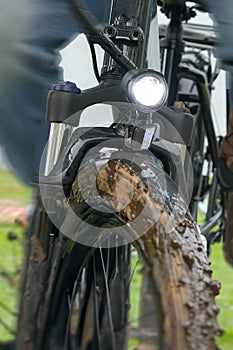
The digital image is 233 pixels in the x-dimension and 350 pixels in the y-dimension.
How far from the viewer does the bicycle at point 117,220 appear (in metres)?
0.64

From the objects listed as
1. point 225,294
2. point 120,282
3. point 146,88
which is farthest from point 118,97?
point 225,294

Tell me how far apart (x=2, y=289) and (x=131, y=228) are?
1.32 m

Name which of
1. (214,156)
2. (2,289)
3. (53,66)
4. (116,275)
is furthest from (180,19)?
(2,289)

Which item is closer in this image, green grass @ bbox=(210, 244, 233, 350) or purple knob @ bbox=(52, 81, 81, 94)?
purple knob @ bbox=(52, 81, 81, 94)

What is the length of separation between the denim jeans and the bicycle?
31mm

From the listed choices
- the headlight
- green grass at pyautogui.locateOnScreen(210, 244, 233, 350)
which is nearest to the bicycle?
the headlight

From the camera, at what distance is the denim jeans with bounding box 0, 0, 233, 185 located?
706 millimetres

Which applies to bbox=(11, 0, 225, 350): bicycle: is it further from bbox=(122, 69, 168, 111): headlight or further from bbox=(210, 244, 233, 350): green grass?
bbox=(210, 244, 233, 350): green grass

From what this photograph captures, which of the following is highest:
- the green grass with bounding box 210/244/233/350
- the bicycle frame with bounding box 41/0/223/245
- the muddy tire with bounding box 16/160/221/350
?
the bicycle frame with bounding box 41/0/223/245

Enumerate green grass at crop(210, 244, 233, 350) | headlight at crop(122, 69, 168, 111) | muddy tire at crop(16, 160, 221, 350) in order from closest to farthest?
muddy tire at crop(16, 160, 221, 350), headlight at crop(122, 69, 168, 111), green grass at crop(210, 244, 233, 350)

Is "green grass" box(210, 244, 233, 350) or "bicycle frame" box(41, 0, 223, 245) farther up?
"bicycle frame" box(41, 0, 223, 245)

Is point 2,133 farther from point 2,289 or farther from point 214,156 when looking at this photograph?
point 2,289

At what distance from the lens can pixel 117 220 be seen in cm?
78

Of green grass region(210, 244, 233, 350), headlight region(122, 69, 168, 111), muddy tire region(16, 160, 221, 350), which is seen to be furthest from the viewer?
green grass region(210, 244, 233, 350)
